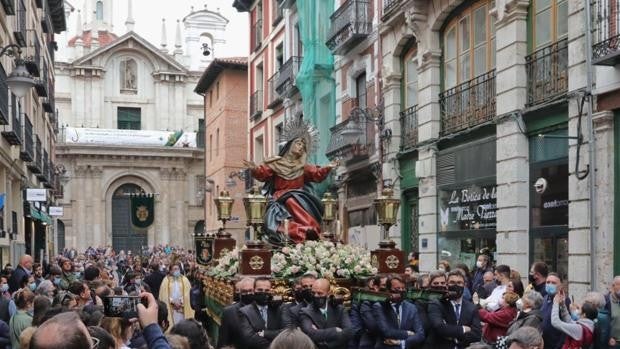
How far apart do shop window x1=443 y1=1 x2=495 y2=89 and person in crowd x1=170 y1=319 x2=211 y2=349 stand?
1230cm

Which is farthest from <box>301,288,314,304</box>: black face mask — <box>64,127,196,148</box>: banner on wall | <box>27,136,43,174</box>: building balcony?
<box>64,127,196,148</box>: banner on wall

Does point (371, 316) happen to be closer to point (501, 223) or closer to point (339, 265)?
point (339, 265)

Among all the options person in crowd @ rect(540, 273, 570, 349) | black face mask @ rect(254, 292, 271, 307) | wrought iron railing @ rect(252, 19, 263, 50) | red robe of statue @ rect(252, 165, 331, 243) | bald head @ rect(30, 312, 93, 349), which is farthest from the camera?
wrought iron railing @ rect(252, 19, 263, 50)

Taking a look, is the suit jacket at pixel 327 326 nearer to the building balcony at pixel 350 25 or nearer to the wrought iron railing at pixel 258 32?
the building balcony at pixel 350 25

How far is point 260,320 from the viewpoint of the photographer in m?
8.70

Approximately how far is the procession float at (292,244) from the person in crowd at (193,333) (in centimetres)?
302

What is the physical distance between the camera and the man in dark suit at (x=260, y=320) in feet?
27.8

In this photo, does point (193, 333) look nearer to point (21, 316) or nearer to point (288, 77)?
point (21, 316)

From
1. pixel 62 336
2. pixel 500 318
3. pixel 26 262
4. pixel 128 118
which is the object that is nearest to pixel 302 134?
pixel 26 262

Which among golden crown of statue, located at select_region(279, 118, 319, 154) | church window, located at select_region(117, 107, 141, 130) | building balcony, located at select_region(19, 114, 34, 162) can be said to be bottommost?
golden crown of statue, located at select_region(279, 118, 319, 154)

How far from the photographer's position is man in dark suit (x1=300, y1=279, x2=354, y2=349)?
8.69m

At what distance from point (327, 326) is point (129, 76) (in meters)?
53.9

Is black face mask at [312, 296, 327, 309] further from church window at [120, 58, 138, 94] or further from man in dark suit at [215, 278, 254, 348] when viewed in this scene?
church window at [120, 58, 138, 94]

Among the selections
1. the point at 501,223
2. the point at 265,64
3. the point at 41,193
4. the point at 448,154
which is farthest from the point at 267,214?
the point at 265,64
